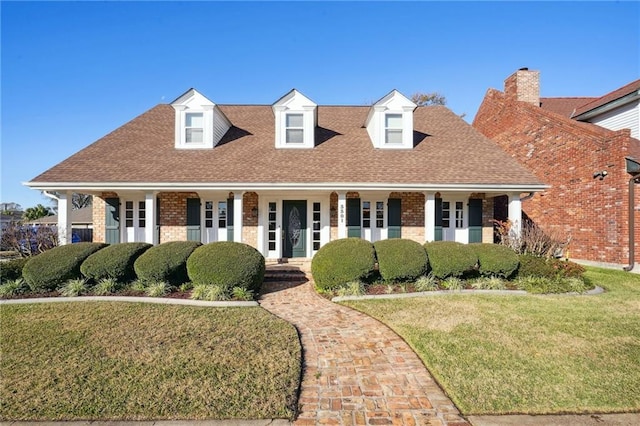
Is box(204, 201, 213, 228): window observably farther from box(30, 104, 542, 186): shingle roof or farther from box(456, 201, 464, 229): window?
box(456, 201, 464, 229): window

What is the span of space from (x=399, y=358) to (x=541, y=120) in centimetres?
1423

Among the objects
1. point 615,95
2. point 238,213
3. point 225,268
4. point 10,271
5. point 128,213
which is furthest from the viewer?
point 615,95

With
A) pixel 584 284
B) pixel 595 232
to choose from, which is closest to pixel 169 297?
pixel 584 284

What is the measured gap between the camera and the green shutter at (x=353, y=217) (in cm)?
1170

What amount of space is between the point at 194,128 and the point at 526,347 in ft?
40.1

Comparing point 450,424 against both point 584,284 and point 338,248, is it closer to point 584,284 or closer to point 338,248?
point 338,248

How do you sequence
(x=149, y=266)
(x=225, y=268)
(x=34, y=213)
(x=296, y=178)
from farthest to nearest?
(x=34, y=213) → (x=296, y=178) → (x=149, y=266) → (x=225, y=268)

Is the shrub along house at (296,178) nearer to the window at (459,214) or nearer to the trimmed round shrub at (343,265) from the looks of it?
the window at (459,214)

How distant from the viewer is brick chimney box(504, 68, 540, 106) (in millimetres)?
15000

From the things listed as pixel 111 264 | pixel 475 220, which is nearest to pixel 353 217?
pixel 475 220

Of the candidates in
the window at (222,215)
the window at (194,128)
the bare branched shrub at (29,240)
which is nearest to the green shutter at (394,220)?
the window at (222,215)

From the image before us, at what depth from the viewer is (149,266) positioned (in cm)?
748

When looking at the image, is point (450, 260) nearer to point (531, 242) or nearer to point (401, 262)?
point (401, 262)

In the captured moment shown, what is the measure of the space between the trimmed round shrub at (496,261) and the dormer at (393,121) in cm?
532
